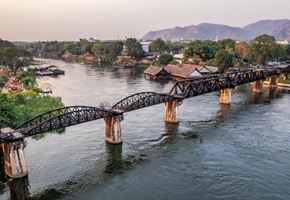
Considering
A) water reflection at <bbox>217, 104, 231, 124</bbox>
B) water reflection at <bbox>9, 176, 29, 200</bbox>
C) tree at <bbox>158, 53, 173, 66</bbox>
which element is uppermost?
tree at <bbox>158, 53, 173, 66</bbox>

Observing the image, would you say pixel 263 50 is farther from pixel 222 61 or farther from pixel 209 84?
pixel 209 84

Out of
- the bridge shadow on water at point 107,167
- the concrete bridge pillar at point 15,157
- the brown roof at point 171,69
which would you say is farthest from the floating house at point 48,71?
the concrete bridge pillar at point 15,157

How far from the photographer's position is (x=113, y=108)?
160 ft

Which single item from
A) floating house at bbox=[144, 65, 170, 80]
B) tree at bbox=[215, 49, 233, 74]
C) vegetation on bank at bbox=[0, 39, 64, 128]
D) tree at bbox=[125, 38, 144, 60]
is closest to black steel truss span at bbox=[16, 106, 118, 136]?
vegetation on bank at bbox=[0, 39, 64, 128]

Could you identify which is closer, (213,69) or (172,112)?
(172,112)

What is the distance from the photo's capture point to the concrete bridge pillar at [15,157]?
116 feet

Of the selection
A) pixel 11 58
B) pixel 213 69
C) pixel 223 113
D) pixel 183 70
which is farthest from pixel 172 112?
pixel 11 58

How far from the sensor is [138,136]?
52656 millimetres

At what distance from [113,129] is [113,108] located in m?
3.63

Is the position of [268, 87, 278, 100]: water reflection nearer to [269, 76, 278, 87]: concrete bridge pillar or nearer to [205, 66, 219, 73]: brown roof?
[269, 76, 278, 87]: concrete bridge pillar

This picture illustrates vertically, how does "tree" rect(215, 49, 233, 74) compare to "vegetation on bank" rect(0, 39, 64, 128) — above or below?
above

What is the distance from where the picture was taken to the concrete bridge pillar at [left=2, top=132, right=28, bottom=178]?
35.3 meters

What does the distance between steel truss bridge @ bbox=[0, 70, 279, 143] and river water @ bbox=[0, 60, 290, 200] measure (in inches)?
209

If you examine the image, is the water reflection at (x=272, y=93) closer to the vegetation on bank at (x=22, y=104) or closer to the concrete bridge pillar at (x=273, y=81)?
the concrete bridge pillar at (x=273, y=81)
